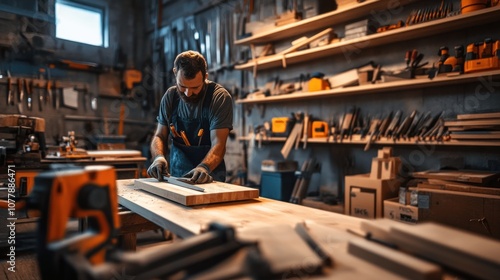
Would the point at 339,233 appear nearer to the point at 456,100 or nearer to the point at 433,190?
the point at 433,190

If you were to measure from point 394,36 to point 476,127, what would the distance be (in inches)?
42.2

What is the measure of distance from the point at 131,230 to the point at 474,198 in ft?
7.12

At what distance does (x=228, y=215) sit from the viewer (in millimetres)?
1320

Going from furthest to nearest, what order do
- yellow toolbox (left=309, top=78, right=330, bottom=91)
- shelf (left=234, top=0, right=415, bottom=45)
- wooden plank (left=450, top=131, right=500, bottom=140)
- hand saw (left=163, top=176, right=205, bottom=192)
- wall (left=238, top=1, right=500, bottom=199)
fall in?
1. yellow toolbox (left=309, top=78, right=330, bottom=91)
2. shelf (left=234, top=0, right=415, bottom=45)
3. wall (left=238, top=1, right=500, bottom=199)
4. wooden plank (left=450, top=131, right=500, bottom=140)
5. hand saw (left=163, top=176, right=205, bottom=192)

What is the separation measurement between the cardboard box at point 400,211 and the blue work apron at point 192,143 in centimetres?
138

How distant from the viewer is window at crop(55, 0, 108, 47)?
5863mm

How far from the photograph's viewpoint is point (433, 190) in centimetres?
248

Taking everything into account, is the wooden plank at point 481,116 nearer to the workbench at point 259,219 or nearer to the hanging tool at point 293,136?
the hanging tool at point 293,136

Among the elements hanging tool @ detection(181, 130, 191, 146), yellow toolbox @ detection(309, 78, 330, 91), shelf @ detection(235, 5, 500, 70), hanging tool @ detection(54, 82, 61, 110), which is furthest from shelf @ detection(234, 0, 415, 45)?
hanging tool @ detection(54, 82, 61, 110)

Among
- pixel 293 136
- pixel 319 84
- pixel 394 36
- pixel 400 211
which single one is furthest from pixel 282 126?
pixel 400 211

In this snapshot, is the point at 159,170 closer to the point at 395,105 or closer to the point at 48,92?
the point at 395,105

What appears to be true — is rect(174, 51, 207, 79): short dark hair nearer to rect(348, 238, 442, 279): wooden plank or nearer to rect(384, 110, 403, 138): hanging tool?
rect(348, 238, 442, 279): wooden plank

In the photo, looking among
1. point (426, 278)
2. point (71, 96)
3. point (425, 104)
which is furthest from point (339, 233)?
point (71, 96)

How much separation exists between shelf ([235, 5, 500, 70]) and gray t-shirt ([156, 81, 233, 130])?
5.40ft
